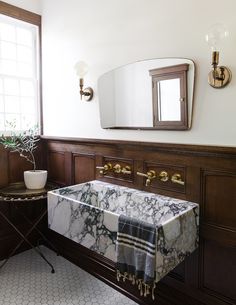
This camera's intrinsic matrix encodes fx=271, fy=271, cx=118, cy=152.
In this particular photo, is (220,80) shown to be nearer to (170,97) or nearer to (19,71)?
(170,97)

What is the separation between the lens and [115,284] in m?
2.36

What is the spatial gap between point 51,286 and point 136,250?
1293 millimetres

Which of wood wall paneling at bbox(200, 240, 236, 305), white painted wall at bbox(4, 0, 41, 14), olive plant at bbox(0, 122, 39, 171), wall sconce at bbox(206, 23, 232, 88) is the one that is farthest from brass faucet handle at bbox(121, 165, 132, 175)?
white painted wall at bbox(4, 0, 41, 14)

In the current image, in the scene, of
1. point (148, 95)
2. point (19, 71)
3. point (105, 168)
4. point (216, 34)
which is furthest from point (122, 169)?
point (19, 71)

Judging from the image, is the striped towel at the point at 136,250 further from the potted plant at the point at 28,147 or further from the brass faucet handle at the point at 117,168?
the potted plant at the point at 28,147

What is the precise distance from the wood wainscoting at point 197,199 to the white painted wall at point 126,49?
0.10 metres

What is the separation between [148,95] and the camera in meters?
2.09

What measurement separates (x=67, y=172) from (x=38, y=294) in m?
1.15

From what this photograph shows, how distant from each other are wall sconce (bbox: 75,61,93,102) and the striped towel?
1.37 metres

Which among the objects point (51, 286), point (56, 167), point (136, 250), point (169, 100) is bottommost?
point (51, 286)

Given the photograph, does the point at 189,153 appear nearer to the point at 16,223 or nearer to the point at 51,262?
the point at 51,262

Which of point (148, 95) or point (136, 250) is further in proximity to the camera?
point (148, 95)

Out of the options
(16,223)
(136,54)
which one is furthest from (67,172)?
(136,54)

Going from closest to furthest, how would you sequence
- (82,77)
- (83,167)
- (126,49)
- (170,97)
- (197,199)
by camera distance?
(197,199) < (170,97) < (126,49) < (82,77) < (83,167)
